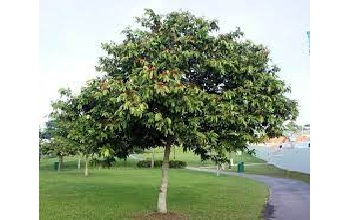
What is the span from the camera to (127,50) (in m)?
5.08

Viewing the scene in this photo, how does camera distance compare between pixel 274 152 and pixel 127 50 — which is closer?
pixel 127 50

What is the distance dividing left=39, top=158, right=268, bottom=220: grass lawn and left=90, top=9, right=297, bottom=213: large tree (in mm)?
1016

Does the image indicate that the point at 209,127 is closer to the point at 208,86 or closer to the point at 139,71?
the point at 208,86

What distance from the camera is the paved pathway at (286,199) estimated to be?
5.93 m

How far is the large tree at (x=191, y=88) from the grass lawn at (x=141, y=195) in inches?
40.0

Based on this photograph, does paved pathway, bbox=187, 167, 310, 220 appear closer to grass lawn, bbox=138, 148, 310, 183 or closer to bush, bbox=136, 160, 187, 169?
grass lawn, bbox=138, 148, 310, 183

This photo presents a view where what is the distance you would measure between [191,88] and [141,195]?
12.3ft

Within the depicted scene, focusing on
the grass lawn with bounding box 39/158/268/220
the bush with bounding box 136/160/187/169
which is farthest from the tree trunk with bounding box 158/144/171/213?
the bush with bounding box 136/160/187/169
